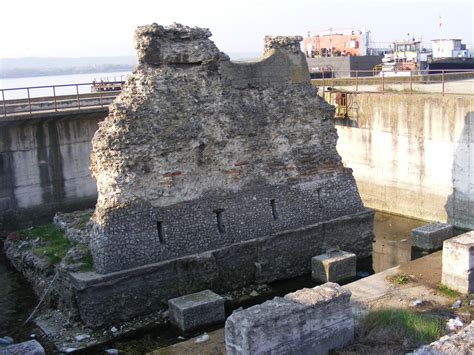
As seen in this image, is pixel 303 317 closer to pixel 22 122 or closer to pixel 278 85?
pixel 278 85

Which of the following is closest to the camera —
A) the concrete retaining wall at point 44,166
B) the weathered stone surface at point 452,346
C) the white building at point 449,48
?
the weathered stone surface at point 452,346

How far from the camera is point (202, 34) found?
1225cm

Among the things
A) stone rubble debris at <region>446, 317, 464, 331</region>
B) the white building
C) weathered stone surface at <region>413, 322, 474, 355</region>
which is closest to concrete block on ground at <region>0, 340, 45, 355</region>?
weathered stone surface at <region>413, 322, 474, 355</region>

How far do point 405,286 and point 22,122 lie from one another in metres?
12.5

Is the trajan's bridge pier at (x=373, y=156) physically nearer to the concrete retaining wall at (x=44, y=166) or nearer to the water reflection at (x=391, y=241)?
the concrete retaining wall at (x=44, y=166)

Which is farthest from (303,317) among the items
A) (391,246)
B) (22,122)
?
(22,122)

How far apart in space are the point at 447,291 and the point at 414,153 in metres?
7.94

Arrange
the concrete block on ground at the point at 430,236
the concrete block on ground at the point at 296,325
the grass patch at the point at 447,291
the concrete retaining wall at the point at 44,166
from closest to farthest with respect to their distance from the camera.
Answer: the concrete block on ground at the point at 296,325
the grass patch at the point at 447,291
the concrete block on ground at the point at 430,236
the concrete retaining wall at the point at 44,166

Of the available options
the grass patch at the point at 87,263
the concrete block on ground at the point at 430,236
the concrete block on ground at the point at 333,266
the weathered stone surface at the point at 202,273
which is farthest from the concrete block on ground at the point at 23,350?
the concrete block on ground at the point at 430,236

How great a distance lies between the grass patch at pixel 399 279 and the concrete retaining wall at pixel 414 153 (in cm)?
564

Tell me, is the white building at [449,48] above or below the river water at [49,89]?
above

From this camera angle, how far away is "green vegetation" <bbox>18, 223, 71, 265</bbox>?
1301 cm

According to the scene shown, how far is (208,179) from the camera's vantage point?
1252 cm

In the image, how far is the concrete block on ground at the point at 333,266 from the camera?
12930mm
